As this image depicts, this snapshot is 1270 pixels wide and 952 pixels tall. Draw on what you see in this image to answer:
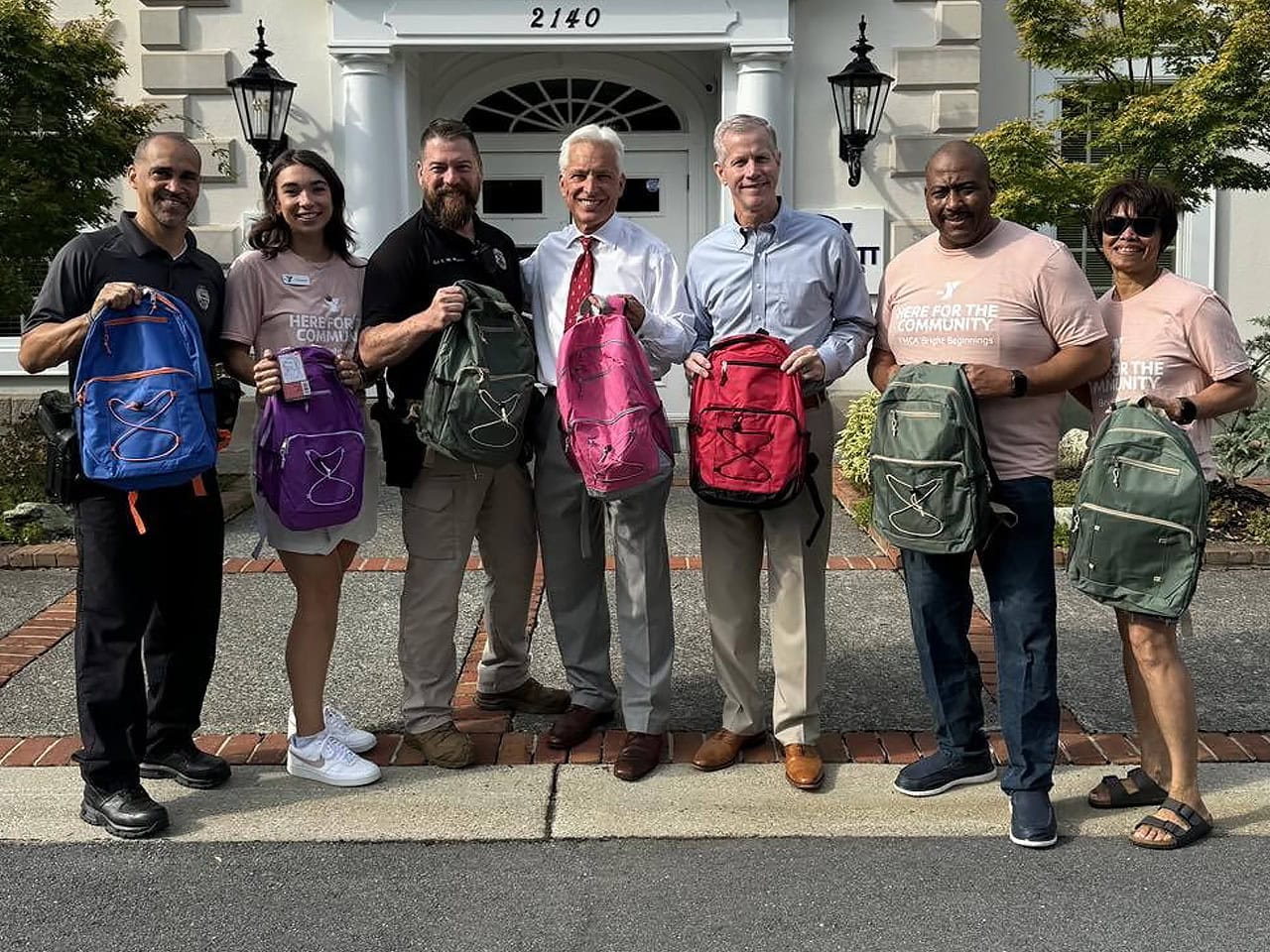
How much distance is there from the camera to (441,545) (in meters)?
4.08

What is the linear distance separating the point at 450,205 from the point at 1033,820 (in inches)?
99.6

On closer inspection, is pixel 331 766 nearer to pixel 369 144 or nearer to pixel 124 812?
pixel 124 812

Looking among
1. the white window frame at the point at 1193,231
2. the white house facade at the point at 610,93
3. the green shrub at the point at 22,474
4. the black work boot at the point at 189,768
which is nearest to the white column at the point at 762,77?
the white house facade at the point at 610,93

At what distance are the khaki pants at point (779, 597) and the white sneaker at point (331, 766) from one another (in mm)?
1192

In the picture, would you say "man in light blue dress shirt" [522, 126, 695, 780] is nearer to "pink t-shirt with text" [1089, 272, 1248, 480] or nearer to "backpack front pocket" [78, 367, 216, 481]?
"backpack front pocket" [78, 367, 216, 481]

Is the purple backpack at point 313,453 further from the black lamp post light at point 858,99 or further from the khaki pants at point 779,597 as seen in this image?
the black lamp post light at point 858,99

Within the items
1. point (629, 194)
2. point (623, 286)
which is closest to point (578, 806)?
point (623, 286)

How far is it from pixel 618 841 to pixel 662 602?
0.86 m

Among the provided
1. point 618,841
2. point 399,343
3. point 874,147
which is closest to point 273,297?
point 399,343

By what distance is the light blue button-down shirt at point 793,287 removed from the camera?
384cm

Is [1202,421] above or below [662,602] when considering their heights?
above

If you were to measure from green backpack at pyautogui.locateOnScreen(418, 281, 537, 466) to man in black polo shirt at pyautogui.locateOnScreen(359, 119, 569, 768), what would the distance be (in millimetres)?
81

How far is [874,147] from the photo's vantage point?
1004 cm

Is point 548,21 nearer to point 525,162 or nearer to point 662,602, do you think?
point 525,162
